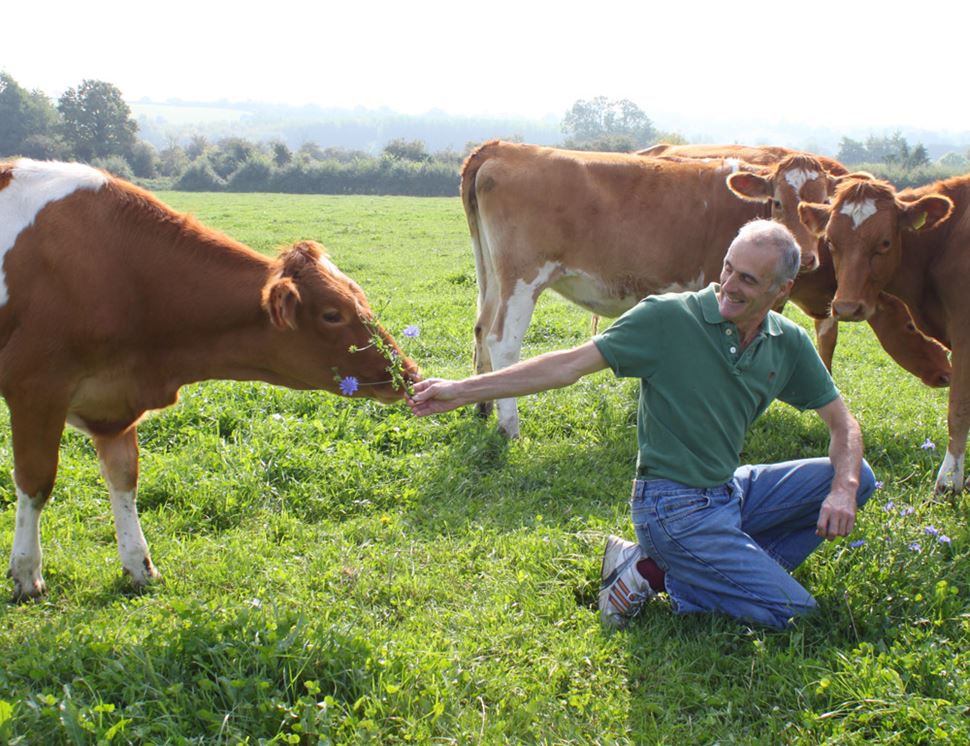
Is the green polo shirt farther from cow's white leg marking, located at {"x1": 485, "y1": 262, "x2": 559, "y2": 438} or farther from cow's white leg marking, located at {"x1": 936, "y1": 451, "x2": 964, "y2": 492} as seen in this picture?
cow's white leg marking, located at {"x1": 485, "y1": 262, "x2": 559, "y2": 438}

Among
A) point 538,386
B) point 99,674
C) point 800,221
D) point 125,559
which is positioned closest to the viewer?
point 99,674

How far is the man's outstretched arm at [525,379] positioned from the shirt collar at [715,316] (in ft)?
1.72

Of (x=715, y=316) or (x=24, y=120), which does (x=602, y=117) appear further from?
(x=715, y=316)

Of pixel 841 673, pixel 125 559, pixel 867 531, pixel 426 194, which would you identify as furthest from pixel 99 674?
pixel 426 194

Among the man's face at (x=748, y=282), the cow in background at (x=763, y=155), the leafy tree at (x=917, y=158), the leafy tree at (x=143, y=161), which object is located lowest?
the man's face at (x=748, y=282)

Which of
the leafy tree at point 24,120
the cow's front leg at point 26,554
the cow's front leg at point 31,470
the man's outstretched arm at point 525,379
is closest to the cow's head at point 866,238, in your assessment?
the man's outstretched arm at point 525,379

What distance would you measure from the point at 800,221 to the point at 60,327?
19.0 feet

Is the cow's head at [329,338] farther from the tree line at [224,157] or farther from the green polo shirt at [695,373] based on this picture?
the tree line at [224,157]

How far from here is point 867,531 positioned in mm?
4266

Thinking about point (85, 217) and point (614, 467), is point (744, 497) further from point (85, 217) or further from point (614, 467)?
point (85, 217)

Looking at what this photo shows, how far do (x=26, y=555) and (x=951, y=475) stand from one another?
557 centimetres

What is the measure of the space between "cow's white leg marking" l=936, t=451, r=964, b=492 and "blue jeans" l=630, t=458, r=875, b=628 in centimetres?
169

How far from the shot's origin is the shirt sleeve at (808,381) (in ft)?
13.3

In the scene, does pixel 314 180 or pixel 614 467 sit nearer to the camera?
pixel 614 467
